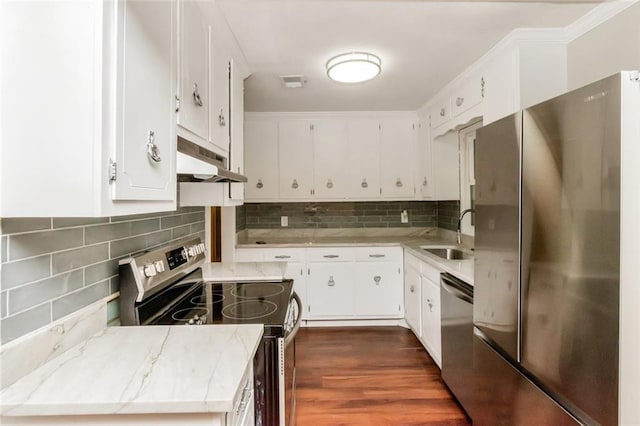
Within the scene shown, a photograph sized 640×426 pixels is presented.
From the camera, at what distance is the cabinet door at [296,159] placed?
3650 millimetres


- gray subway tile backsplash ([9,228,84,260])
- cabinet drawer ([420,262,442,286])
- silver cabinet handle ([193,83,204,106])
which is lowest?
cabinet drawer ([420,262,442,286])

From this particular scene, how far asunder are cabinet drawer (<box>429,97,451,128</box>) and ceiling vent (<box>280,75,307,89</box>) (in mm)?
1225

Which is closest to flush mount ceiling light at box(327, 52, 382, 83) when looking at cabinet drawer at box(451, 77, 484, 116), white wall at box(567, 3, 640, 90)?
cabinet drawer at box(451, 77, 484, 116)

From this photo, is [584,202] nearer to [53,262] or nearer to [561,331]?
[561,331]

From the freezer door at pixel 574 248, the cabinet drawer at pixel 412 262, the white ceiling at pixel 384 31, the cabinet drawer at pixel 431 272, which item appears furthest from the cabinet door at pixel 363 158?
the freezer door at pixel 574 248

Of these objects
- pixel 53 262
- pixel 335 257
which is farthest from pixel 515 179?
pixel 335 257

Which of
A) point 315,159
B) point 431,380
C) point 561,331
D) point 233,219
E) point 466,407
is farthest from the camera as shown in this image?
point 315,159

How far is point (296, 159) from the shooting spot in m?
3.66

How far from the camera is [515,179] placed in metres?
1.37

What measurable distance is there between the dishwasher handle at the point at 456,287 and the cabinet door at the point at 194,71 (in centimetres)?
162

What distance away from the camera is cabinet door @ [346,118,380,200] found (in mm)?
3674

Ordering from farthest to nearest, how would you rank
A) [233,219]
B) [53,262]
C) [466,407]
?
1. [233,219]
2. [466,407]
3. [53,262]

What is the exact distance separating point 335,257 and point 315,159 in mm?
1073

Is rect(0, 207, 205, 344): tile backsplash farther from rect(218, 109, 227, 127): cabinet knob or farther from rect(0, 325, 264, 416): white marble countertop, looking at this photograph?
rect(218, 109, 227, 127): cabinet knob
